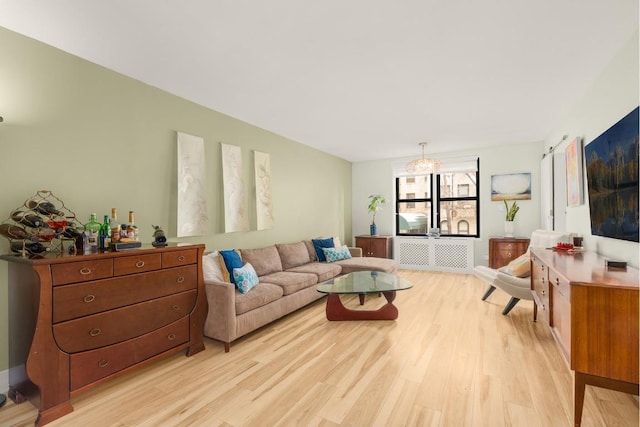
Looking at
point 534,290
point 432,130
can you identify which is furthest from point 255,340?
point 432,130

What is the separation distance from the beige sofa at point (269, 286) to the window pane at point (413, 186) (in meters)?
2.37

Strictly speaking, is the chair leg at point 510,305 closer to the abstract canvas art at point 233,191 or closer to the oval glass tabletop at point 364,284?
the oval glass tabletop at point 364,284

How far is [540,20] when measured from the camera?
2027 millimetres

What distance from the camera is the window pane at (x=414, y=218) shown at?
6.60m

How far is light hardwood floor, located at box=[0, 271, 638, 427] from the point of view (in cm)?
179

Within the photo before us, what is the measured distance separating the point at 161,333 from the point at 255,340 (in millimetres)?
879

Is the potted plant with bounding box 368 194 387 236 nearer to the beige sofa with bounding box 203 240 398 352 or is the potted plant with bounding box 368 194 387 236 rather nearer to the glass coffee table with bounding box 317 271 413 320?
the beige sofa with bounding box 203 240 398 352

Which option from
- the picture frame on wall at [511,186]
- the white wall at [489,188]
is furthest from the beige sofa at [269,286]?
the picture frame on wall at [511,186]

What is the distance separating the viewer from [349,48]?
234 centimetres

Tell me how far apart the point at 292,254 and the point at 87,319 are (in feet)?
9.17

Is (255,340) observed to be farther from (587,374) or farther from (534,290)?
(534,290)

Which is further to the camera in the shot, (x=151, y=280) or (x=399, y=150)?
(x=399, y=150)

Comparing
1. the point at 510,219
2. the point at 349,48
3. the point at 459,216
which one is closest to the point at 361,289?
the point at 349,48

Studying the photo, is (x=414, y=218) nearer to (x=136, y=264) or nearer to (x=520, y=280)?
(x=520, y=280)
